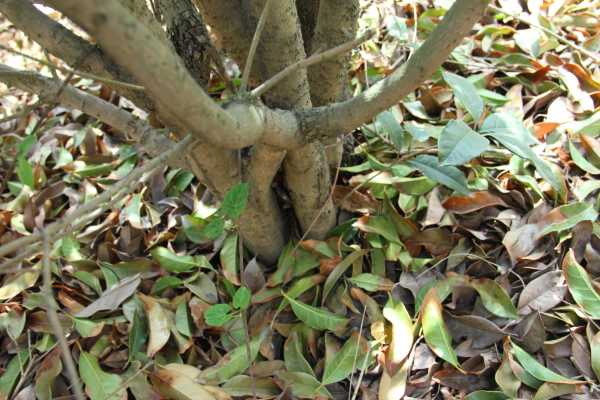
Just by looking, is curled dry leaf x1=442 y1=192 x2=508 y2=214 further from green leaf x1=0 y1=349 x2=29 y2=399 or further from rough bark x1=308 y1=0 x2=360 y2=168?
green leaf x1=0 y1=349 x2=29 y2=399

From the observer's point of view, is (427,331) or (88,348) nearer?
(427,331)

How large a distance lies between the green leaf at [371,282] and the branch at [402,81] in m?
0.31

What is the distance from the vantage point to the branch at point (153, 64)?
35 cm

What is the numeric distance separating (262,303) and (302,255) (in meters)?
0.12

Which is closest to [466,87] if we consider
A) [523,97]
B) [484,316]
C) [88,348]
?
[523,97]

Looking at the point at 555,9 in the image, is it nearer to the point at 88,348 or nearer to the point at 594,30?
the point at 594,30

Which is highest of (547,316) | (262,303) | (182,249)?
(182,249)

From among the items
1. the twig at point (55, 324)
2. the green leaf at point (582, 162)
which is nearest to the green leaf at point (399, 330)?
the green leaf at point (582, 162)

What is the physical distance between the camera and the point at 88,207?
482mm

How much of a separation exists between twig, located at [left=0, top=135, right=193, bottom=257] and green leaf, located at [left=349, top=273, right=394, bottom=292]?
1.54 ft

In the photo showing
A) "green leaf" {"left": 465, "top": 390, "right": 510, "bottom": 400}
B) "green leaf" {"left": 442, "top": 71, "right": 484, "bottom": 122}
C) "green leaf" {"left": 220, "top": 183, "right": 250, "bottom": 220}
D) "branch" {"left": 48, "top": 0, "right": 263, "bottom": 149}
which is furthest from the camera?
"green leaf" {"left": 442, "top": 71, "right": 484, "bottom": 122}

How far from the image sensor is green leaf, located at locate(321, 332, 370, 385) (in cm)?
85

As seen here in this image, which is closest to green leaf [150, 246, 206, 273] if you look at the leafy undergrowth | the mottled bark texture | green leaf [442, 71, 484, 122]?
the leafy undergrowth

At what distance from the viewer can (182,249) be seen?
1.08 m
